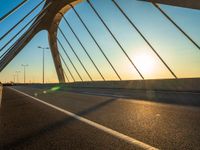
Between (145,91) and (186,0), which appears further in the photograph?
(145,91)

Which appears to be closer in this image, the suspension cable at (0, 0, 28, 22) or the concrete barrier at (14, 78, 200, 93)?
the concrete barrier at (14, 78, 200, 93)

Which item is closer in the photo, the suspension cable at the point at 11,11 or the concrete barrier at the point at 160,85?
the concrete barrier at the point at 160,85

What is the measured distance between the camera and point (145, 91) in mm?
13461

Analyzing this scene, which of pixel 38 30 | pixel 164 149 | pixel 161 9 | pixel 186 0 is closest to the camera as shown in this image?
pixel 164 149

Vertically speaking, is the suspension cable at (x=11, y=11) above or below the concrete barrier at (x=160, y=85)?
above

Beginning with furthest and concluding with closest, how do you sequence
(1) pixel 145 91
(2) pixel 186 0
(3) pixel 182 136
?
(1) pixel 145 91, (2) pixel 186 0, (3) pixel 182 136

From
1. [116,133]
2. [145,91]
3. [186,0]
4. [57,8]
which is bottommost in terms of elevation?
[145,91]

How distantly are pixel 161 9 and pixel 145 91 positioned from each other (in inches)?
172

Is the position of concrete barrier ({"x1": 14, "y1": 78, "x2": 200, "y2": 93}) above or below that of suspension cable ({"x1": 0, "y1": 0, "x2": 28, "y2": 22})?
below

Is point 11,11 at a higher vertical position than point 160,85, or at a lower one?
higher

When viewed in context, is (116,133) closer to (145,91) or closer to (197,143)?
(197,143)

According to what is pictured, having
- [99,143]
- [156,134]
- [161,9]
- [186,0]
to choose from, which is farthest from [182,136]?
[161,9]

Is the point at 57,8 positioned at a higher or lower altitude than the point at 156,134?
higher

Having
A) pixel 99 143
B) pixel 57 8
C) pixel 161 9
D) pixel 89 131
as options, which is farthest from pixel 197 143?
pixel 57 8
